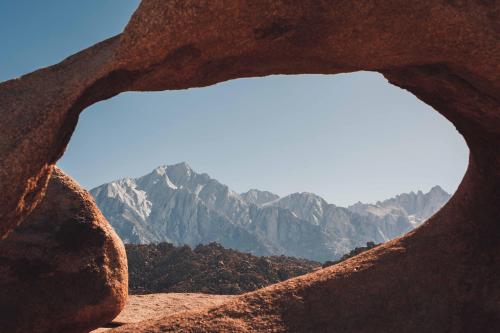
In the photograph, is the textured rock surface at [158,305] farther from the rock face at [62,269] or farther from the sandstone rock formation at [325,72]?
the sandstone rock formation at [325,72]

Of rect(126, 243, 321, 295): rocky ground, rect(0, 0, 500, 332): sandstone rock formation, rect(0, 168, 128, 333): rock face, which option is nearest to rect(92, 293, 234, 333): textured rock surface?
rect(0, 168, 128, 333): rock face

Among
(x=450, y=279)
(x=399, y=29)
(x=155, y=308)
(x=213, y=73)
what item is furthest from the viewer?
(x=155, y=308)

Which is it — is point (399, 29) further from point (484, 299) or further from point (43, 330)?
point (43, 330)

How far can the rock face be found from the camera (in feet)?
30.3

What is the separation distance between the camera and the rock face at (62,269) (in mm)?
9234

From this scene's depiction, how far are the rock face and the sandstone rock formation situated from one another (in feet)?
7.53

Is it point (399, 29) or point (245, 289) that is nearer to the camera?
point (399, 29)

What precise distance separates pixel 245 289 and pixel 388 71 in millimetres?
27972

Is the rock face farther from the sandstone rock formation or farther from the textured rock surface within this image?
the textured rock surface

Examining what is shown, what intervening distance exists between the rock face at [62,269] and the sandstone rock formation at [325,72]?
7.53ft

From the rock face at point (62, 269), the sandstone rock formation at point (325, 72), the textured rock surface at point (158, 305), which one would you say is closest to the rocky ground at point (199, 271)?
the textured rock surface at point (158, 305)

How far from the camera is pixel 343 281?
987cm

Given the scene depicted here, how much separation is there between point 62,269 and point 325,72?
7.36 metres

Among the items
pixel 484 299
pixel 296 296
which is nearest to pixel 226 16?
pixel 296 296
